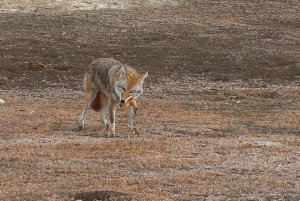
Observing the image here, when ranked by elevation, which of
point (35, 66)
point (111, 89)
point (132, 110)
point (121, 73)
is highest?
point (121, 73)

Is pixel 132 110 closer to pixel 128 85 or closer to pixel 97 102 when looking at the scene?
pixel 128 85

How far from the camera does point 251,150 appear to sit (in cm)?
1497

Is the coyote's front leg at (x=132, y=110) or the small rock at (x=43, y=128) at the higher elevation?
the coyote's front leg at (x=132, y=110)

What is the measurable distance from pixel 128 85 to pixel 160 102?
751 cm

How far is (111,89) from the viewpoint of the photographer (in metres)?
16.6

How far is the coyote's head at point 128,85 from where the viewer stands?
1611cm

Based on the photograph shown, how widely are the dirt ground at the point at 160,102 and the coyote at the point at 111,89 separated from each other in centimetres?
42

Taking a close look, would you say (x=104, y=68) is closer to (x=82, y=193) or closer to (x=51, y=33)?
(x=82, y=193)

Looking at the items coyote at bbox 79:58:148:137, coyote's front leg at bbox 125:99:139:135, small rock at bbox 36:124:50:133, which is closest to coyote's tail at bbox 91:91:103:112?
coyote at bbox 79:58:148:137

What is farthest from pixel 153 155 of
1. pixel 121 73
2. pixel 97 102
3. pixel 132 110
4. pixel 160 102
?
pixel 160 102

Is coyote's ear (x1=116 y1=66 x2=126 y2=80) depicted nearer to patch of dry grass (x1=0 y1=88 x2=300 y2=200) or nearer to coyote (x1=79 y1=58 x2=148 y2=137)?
coyote (x1=79 y1=58 x2=148 y2=137)

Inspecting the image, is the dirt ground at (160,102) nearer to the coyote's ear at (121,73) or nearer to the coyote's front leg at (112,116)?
the coyote's front leg at (112,116)

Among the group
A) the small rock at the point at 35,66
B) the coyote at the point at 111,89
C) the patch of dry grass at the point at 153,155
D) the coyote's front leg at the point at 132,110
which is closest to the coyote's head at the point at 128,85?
the coyote at the point at 111,89

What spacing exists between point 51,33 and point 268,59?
9.51m
